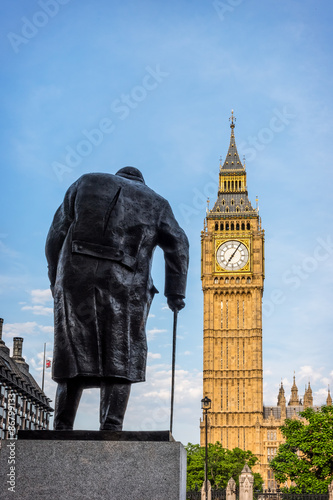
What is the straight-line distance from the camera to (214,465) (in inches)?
2527

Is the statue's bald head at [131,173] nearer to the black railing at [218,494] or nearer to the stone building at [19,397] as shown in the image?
the black railing at [218,494]

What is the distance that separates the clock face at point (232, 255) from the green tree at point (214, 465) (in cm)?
3072

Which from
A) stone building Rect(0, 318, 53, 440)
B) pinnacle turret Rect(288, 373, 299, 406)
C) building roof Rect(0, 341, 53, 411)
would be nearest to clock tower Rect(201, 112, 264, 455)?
stone building Rect(0, 318, 53, 440)

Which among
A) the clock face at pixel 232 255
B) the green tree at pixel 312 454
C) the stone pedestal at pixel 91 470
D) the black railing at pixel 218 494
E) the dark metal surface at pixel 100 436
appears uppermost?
the clock face at pixel 232 255

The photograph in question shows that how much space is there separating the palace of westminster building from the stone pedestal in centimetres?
8644

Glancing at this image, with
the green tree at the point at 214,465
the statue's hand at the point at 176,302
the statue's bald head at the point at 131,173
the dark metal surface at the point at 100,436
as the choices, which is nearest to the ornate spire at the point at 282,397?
the green tree at the point at 214,465

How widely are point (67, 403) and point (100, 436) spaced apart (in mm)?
506

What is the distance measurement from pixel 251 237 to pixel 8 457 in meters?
89.0

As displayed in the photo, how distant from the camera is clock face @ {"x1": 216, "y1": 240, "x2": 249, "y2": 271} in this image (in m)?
94.8

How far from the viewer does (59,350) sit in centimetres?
661

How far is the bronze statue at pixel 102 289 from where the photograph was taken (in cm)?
654

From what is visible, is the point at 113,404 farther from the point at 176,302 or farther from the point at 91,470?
the point at 176,302

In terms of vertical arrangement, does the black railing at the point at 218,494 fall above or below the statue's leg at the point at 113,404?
above

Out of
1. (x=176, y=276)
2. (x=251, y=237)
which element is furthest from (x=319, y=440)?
(x=251, y=237)
